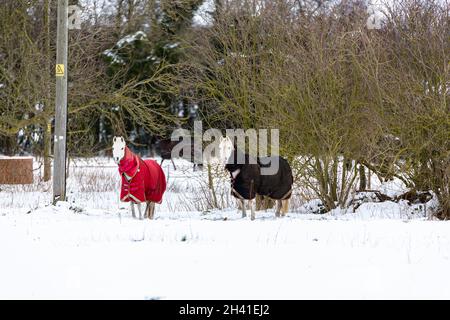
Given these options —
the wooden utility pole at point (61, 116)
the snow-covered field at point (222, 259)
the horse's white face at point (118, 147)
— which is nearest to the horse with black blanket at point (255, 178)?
Answer: the snow-covered field at point (222, 259)

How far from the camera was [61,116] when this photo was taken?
12391 mm

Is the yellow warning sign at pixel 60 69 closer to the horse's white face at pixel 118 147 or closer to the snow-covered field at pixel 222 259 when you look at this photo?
the horse's white face at pixel 118 147

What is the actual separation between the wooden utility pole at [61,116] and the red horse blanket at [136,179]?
84.8 inches

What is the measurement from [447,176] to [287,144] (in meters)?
3.24

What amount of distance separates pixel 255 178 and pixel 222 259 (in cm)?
447

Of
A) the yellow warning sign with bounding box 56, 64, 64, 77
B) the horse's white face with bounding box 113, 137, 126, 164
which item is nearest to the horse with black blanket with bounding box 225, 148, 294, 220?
the horse's white face with bounding box 113, 137, 126, 164

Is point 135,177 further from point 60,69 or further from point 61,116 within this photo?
point 60,69

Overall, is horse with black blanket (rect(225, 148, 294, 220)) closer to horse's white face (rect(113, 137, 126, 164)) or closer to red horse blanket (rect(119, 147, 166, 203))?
red horse blanket (rect(119, 147, 166, 203))

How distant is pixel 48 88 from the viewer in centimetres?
1720

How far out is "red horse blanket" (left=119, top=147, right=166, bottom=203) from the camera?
10.4 meters

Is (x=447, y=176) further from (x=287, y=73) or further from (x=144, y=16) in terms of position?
(x=144, y=16)

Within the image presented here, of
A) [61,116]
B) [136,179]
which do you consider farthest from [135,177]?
[61,116]
